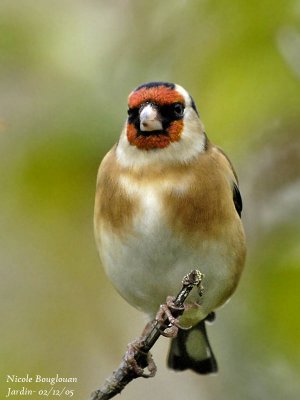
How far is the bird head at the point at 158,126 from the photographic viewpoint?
10.8 ft

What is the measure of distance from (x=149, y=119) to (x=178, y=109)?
0.79ft

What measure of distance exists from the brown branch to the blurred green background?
0.23 metres

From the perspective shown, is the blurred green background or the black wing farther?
the black wing

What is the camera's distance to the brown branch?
2.60 meters

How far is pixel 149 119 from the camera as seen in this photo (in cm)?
326

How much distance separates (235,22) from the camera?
2652 mm

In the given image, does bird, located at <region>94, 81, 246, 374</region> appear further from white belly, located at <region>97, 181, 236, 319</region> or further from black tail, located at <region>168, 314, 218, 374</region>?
black tail, located at <region>168, 314, 218, 374</region>

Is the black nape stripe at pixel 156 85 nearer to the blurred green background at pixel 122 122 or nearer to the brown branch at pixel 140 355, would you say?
the blurred green background at pixel 122 122

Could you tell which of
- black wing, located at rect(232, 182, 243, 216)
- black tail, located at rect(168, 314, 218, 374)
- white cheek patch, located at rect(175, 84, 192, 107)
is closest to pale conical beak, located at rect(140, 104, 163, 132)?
white cheek patch, located at rect(175, 84, 192, 107)

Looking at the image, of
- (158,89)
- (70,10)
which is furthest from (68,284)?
(70,10)

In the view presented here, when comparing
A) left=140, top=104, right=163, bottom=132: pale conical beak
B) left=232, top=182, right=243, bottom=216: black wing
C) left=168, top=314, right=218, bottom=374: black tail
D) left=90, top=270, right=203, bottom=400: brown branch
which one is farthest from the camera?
left=168, top=314, right=218, bottom=374: black tail

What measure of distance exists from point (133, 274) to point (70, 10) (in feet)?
3.58

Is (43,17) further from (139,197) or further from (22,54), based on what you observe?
(139,197)

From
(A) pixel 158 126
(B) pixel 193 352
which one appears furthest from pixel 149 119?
(B) pixel 193 352
